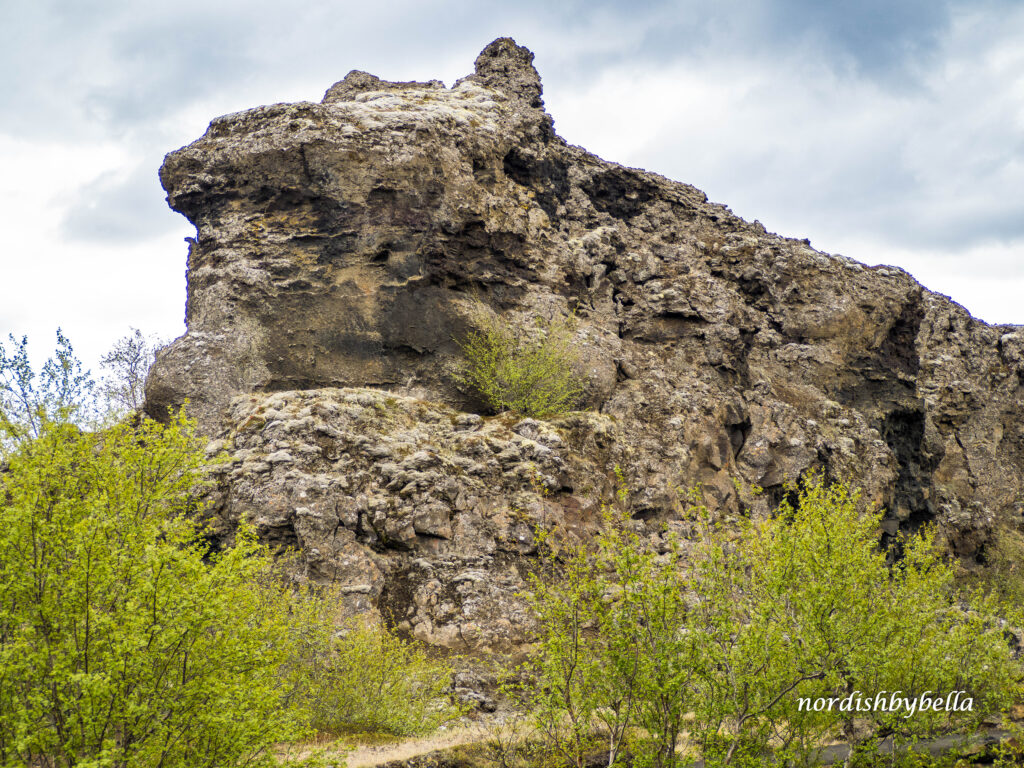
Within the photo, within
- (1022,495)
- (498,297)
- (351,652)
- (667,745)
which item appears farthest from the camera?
(1022,495)

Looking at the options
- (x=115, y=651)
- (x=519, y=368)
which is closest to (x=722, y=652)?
(x=115, y=651)

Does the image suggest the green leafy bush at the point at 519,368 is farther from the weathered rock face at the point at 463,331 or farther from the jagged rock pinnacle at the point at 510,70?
the jagged rock pinnacle at the point at 510,70

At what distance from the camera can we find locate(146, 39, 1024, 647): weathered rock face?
28.8 m

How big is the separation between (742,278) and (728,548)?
35497 millimetres

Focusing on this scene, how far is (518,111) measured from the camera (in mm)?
44625

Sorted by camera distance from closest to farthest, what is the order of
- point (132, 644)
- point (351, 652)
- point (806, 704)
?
1. point (132, 644)
2. point (806, 704)
3. point (351, 652)

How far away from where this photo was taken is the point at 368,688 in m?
21.0

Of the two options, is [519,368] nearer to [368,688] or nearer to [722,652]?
[368,688]

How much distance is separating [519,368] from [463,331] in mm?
3437

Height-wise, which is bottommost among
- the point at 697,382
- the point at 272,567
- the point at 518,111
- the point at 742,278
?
the point at 272,567

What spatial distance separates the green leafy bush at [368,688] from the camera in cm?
2033

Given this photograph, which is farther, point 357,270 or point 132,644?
point 357,270

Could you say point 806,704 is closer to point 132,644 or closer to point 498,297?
point 132,644

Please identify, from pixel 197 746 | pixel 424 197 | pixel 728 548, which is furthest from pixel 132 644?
pixel 424 197
